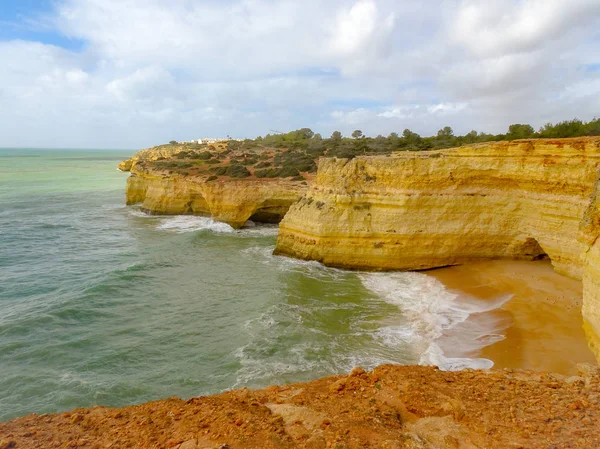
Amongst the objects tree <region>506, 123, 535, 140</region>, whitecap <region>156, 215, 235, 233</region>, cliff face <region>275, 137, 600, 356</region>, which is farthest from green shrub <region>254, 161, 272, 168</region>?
tree <region>506, 123, 535, 140</region>

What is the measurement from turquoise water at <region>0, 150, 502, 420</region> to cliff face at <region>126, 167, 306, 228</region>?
5.24 m

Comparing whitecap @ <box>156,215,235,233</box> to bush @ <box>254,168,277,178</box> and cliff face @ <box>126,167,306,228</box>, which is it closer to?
cliff face @ <box>126,167,306,228</box>

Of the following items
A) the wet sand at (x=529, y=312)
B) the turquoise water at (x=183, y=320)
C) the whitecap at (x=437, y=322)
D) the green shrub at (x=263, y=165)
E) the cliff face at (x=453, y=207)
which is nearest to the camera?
the turquoise water at (x=183, y=320)

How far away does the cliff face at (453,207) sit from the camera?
556 inches

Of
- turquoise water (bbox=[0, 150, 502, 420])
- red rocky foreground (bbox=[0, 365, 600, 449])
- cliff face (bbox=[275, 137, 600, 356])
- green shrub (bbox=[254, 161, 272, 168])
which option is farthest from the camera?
green shrub (bbox=[254, 161, 272, 168])

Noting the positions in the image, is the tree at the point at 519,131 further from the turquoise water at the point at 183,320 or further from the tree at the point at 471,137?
the turquoise water at the point at 183,320

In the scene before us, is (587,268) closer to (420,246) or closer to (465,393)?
(465,393)

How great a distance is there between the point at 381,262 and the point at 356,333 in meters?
6.18

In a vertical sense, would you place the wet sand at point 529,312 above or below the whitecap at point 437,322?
above

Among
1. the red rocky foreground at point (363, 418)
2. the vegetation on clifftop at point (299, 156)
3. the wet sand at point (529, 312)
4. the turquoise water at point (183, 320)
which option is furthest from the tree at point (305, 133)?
the red rocky foreground at point (363, 418)

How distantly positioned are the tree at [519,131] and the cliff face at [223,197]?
1783 cm

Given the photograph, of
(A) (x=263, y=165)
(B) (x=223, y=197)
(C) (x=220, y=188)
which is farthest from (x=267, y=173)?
(B) (x=223, y=197)

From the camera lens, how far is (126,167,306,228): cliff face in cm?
2641

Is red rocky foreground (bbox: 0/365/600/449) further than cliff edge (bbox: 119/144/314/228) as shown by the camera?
No
